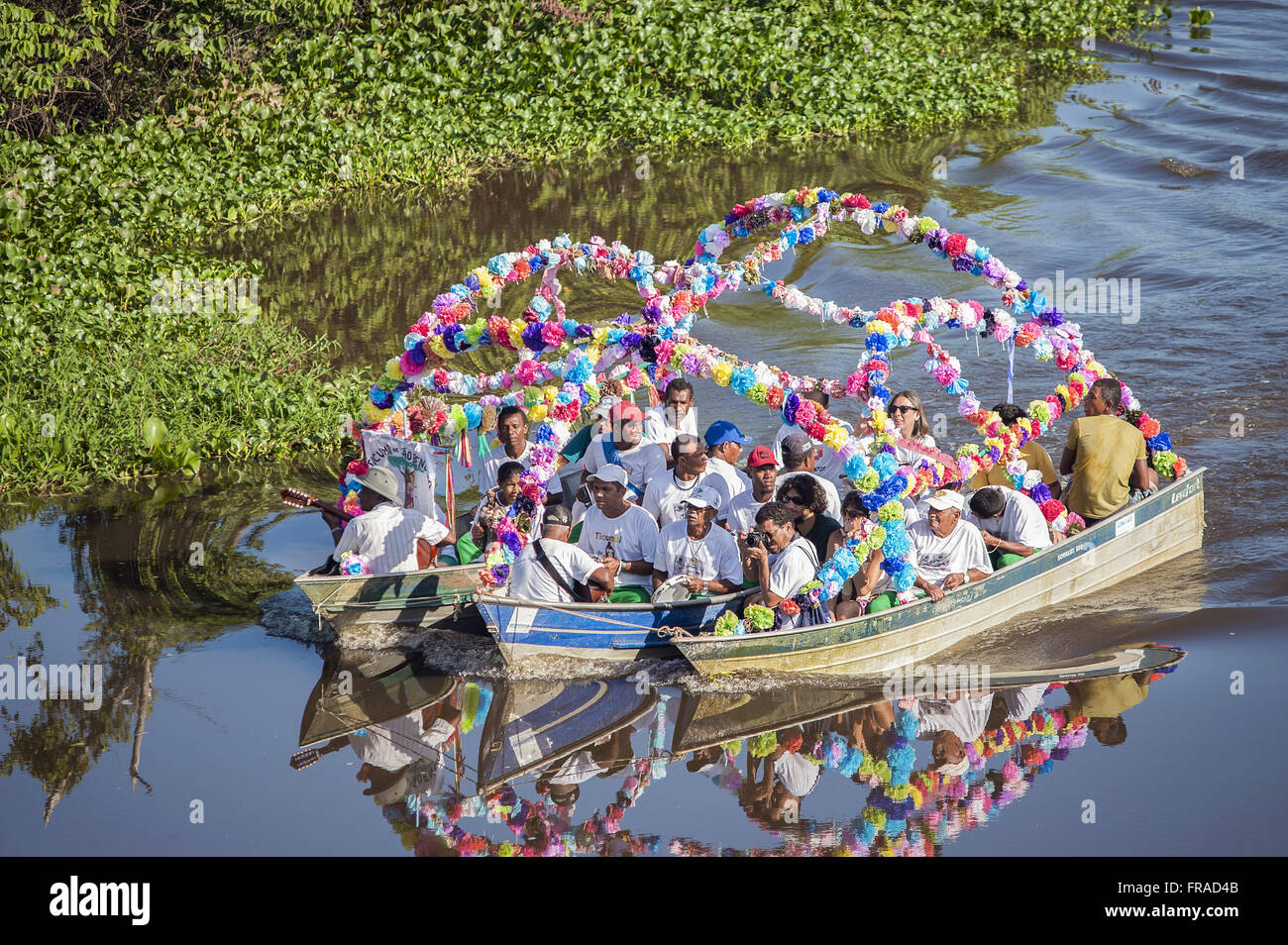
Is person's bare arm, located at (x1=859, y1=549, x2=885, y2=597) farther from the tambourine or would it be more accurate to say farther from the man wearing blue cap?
the man wearing blue cap

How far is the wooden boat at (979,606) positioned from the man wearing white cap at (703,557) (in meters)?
0.49

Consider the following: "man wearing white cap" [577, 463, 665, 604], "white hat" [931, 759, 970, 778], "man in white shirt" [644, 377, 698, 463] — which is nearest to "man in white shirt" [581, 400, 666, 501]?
"man in white shirt" [644, 377, 698, 463]

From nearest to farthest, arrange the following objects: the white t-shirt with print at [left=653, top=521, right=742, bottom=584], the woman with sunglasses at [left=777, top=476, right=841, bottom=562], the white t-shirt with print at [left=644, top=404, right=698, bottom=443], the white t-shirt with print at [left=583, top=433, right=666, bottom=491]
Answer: the woman with sunglasses at [left=777, top=476, right=841, bottom=562] < the white t-shirt with print at [left=653, top=521, right=742, bottom=584] < the white t-shirt with print at [left=583, top=433, right=666, bottom=491] < the white t-shirt with print at [left=644, top=404, right=698, bottom=443]

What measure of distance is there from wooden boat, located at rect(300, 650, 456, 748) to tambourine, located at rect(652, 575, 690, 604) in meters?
1.93

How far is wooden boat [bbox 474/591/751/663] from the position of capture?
34.7ft

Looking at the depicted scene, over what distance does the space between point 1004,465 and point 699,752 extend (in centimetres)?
367

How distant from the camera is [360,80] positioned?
2338 cm

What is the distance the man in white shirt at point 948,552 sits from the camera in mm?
11016

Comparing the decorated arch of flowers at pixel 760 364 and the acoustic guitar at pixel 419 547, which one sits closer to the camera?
the decorated arch of flowers at pixel 760 364

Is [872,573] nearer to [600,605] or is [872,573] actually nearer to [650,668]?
[650,668]

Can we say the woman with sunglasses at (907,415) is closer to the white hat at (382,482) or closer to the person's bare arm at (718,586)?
the person's bare arm at (718,586)

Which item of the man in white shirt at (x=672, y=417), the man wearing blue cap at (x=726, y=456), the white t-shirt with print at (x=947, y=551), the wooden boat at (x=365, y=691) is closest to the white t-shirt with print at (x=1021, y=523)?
the white t-shirt with print at (x=947, y=551)

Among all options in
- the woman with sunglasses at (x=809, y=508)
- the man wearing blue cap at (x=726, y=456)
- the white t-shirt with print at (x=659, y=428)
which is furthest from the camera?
the white t-shirt with print at (x=659, y=428)

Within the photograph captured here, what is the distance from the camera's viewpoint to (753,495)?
1155cm
